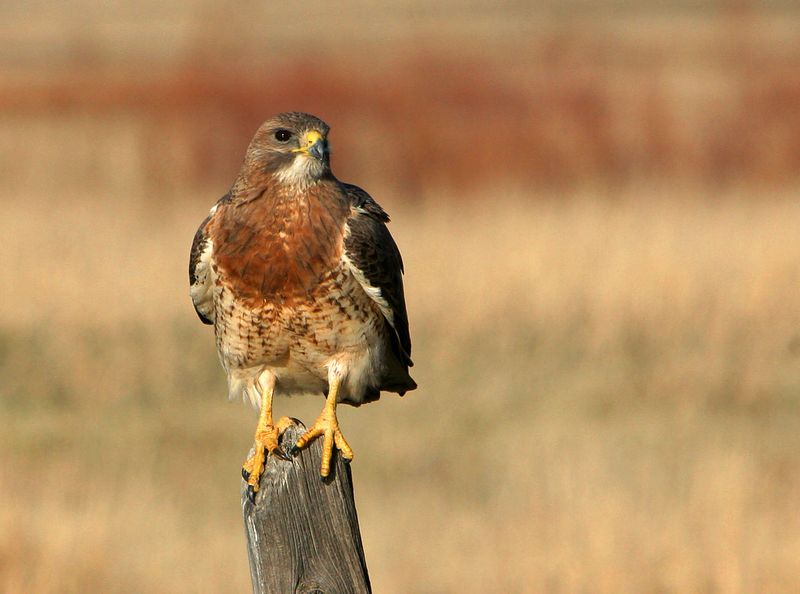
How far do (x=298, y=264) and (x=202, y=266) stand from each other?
353 millimetres

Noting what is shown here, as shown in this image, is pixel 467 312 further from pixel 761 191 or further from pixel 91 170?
pixel 91 170

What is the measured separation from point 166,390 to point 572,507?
3.82 metres

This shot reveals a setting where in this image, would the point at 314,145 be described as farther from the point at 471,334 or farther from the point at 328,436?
the point at 471,334

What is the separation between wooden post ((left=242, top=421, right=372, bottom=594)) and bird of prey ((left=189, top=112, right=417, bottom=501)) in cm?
106

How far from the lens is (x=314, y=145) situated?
4.52m

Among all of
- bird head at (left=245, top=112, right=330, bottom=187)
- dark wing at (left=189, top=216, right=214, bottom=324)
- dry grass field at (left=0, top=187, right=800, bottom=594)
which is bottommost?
dry grass field at (left=0, top=187, right=800, bottom=594)

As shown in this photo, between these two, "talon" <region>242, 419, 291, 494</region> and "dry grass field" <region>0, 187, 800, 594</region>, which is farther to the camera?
"dry grass field" <region>0, 187, 800, 594</region>

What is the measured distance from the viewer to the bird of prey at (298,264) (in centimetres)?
457

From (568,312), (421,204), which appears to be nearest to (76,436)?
(568,312)

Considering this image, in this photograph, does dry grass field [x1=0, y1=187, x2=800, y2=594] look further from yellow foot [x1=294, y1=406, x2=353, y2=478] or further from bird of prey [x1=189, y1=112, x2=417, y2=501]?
yellow foot [x1=294, y1=406, x2=353, y2=478]

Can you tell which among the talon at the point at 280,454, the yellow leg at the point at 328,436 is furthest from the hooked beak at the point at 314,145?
the talon at the point at 280,454

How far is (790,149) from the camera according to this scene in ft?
54.6

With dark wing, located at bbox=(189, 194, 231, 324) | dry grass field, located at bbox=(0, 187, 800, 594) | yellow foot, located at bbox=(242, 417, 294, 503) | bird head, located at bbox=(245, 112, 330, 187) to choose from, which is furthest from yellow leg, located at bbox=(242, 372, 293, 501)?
dry grass field, located at bbox=(0, 187, 800, 594)

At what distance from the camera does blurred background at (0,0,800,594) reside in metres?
7.32
